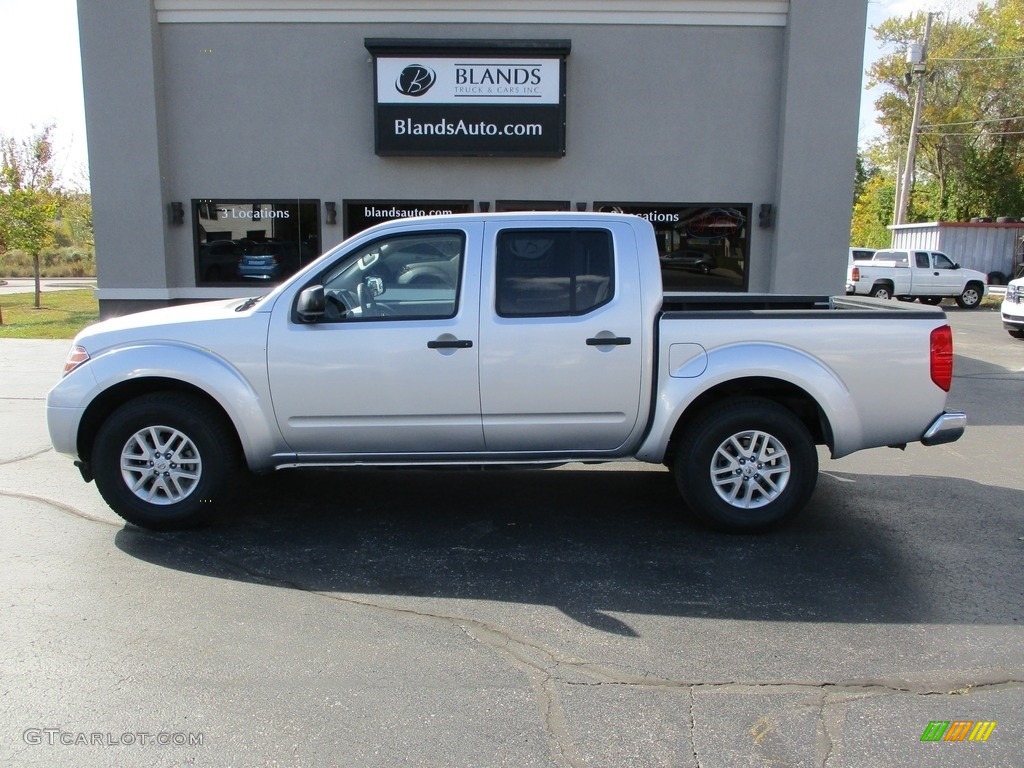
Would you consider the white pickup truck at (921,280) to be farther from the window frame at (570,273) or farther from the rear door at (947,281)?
the window frame at (570,273)

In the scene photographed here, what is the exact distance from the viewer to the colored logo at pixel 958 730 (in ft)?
10.9

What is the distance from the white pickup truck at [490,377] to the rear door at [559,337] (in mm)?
10

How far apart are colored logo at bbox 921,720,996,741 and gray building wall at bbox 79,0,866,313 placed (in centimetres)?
882

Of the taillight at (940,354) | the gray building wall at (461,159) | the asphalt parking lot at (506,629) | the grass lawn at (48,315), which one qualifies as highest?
the gray building wall at (461,159)

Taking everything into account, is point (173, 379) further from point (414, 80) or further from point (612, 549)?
point (414, 80)

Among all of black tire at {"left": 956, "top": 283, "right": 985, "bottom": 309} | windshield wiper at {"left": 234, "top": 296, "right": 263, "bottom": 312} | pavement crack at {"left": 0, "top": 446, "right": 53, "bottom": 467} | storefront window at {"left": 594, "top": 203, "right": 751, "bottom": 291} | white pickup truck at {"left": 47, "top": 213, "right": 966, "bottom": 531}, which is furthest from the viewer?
black tire at {"left": 956, "top": 283, "right": 985, "bottom": 309}

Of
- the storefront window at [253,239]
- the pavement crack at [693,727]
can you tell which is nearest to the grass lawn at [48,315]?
the storefront window at [253,239]

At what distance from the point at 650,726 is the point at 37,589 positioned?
3.39 meters

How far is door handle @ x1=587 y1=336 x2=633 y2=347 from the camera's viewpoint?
5.33 m

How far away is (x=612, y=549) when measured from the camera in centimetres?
529

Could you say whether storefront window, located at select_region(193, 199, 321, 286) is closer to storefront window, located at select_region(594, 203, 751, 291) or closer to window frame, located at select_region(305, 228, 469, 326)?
storefront window, located at select_region(594, 203, 751, 291)

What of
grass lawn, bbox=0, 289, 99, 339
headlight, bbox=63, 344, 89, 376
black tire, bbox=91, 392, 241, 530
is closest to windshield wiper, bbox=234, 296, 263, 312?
black tire, bbox=91, 392, 241, 530

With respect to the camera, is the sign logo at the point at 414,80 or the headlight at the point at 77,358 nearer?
the headlight at the point at 77,358

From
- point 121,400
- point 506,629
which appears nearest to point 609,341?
point 506,629
